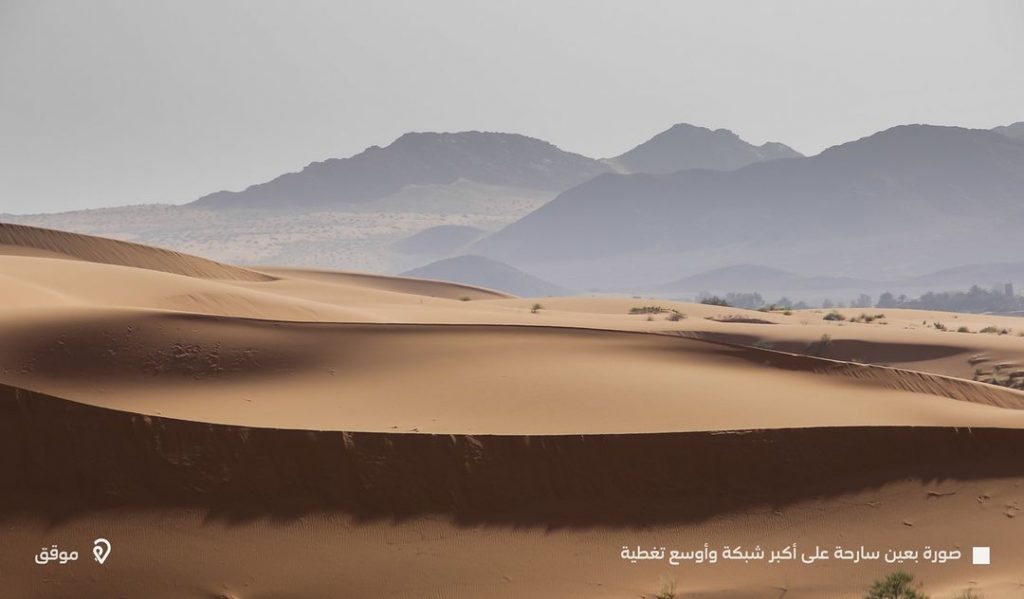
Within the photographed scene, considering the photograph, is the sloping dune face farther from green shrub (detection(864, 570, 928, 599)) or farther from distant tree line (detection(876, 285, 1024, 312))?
distant tree line (detection(876, 285, 1024, 312))

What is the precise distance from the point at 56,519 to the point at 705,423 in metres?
7.19

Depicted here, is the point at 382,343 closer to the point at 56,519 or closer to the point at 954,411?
the point at 56,519

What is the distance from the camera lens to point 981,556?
36.0ft

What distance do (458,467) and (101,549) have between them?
11.8 feet

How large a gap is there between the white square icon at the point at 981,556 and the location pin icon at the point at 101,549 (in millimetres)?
8118

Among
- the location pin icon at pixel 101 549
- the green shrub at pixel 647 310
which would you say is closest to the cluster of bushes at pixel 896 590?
the location pin icon at pixel 101 549

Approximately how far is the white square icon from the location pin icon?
8.12 m

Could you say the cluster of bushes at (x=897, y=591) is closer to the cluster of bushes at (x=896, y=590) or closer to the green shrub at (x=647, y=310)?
the cluster of bushes at (x=896, y=590)

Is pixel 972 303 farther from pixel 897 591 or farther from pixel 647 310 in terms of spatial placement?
pixel 897 591

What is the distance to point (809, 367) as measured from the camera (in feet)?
56.8

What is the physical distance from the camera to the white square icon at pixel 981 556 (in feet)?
35.7

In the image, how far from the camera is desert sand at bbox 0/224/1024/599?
10781 mm

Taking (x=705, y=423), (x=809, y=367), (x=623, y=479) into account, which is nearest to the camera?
(x=623, y=479)

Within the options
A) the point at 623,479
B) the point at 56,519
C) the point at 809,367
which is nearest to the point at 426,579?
the point at 623,479
